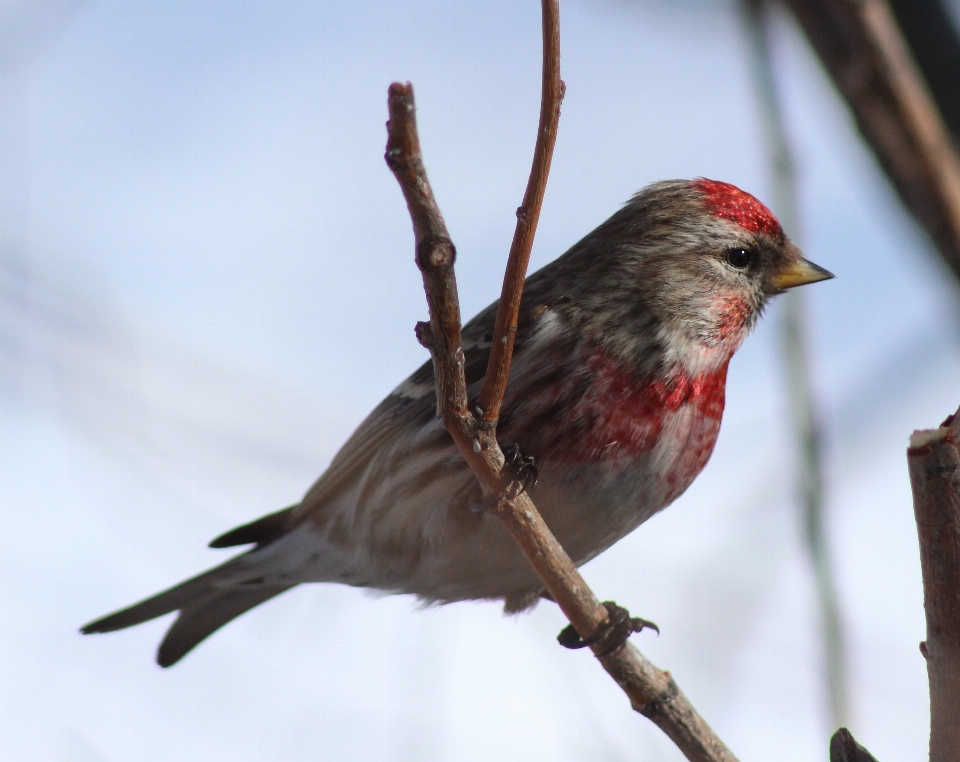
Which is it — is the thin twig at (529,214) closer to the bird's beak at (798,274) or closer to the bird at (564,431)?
the bird at (564,431)

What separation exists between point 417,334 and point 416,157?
1.42 ft

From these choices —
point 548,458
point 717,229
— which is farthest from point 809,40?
point 548,458

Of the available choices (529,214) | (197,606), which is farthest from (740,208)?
(197,606)

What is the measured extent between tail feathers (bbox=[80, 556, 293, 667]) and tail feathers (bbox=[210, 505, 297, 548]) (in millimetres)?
113

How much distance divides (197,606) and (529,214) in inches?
124

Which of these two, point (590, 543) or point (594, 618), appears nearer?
point (594, 618)

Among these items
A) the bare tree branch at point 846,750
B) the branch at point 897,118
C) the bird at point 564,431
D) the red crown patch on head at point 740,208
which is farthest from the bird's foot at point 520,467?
the red crown patch on head at point 740,208

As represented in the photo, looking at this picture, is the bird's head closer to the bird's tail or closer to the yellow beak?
the yellow beak

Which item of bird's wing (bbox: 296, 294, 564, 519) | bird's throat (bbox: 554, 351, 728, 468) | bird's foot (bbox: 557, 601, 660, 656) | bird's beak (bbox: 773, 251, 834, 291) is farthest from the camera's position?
bird's beak (bbox: 773, 251, 834, 291)

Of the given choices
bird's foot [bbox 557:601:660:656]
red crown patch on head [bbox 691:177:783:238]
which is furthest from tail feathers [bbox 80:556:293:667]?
red crown patch on head [bbox 691:177:783:238]

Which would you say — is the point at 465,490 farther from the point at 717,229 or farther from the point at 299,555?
the point at 717,229

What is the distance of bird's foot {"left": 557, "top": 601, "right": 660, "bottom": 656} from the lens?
2.83 metres

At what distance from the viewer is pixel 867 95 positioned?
279 centimetres

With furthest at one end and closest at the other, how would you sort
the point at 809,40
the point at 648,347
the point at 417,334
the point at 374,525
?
the point at 374,525, the point at 648,347, the point at 809,40, the point at 417,334
